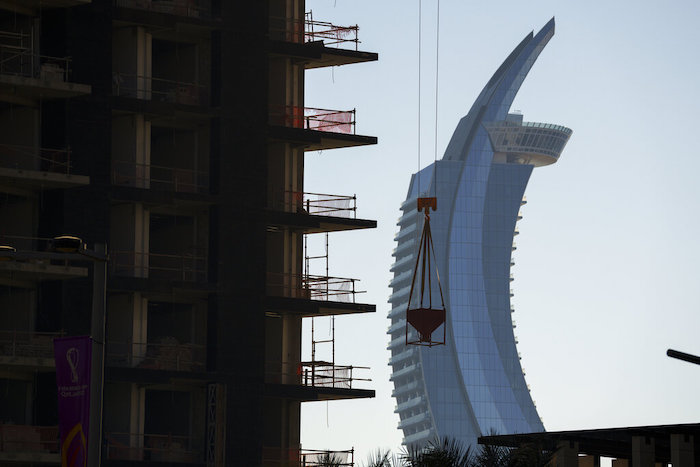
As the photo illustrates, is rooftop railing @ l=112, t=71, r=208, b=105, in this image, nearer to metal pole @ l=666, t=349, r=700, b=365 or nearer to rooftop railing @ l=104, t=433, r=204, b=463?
rooftop railing @ l=104, t=433, r=204, b=463

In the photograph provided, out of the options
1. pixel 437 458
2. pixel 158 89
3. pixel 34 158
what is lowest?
pixel 437 458

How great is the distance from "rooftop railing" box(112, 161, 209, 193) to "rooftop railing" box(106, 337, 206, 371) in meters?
7.68

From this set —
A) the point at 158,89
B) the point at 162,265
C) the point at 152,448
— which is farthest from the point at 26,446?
the point at 158,89

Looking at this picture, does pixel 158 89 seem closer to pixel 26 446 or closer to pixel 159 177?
pixel 159 177

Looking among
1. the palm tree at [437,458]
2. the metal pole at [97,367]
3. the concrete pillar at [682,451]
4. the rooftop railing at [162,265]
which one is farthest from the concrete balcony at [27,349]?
the metal pole at [97,367]

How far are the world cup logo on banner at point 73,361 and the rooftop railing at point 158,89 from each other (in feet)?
145

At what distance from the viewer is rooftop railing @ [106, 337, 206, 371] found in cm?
8469

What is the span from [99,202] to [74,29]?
837 cm

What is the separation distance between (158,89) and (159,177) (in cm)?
454

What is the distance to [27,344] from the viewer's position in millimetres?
80562

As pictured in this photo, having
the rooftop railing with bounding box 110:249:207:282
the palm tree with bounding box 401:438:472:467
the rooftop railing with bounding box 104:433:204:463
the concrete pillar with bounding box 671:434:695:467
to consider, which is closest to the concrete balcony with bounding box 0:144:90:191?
the rooftop railing with bounding box 110:249:207:282

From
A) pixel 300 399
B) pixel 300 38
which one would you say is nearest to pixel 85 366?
pixel 300 399

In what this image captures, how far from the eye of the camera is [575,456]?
6525cm

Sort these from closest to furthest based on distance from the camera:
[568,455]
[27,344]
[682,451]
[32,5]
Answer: [682,451], [568,455], [27,344], [32,5]
